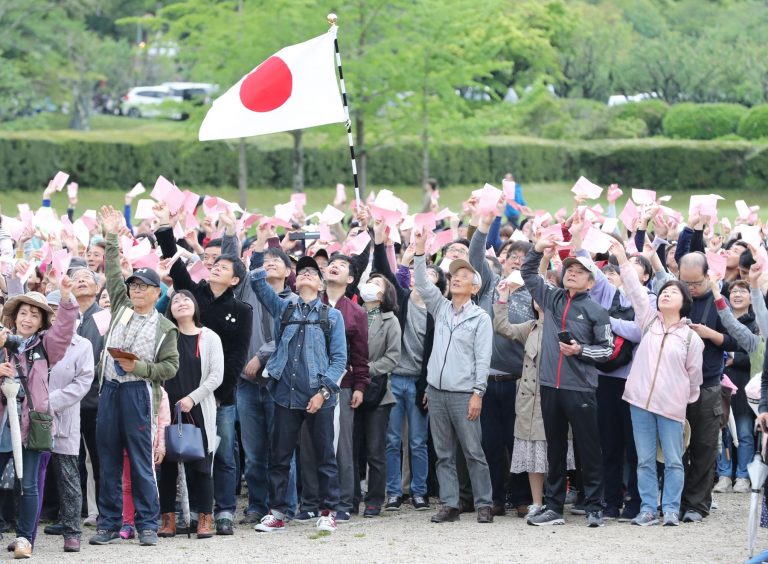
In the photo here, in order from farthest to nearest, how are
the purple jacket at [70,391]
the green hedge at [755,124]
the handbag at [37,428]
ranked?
the green hedge at [755,124] < the purple jacket at [70,391] < the handbag at [37,428]

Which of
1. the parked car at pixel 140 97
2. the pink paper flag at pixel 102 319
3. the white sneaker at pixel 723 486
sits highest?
the parked car at pixel 140 97

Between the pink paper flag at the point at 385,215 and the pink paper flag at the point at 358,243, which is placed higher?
the pink paper flag at the point at 385,215

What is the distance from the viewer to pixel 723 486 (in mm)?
11211

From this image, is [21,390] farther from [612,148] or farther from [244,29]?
[612,148]

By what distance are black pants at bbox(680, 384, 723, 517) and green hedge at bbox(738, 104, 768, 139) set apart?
35.8m

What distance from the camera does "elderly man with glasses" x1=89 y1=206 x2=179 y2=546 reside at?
9023mm

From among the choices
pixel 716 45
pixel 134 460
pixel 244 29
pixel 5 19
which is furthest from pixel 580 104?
pixel 134 460

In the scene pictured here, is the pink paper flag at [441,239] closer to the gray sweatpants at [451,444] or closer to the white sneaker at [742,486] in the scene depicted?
the gray sweatpants at [451,444]

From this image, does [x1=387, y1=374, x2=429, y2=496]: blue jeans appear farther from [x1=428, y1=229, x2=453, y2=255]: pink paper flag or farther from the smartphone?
[x1=428, y1=229, x2=453, y2=255]: pink paper flag

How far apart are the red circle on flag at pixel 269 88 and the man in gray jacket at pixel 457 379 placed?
2.26 metres

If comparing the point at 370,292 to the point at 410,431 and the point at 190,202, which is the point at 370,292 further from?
the point at 190,202

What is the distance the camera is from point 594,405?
9.65m

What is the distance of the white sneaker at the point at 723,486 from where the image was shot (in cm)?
1119

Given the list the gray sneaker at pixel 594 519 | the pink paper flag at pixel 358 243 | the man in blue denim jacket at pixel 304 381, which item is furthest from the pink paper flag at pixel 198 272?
the gray sneaker at pixel 594 519
